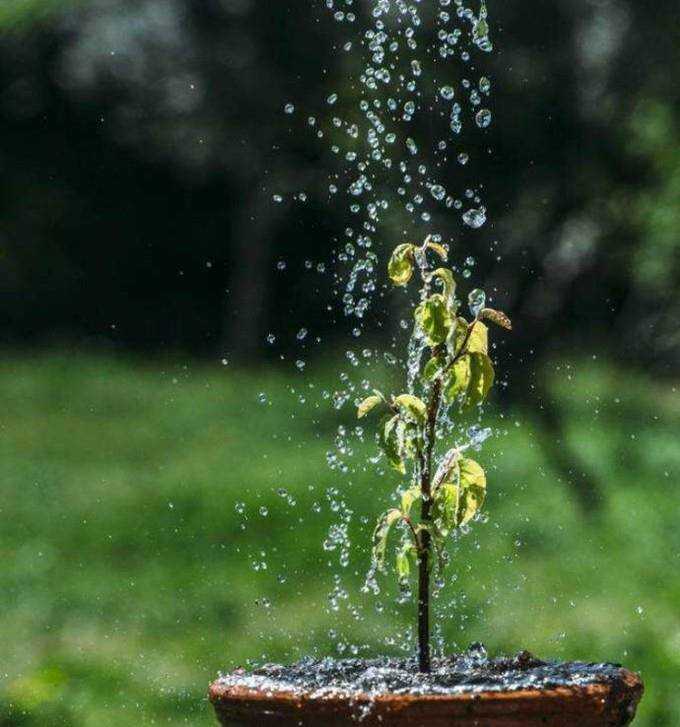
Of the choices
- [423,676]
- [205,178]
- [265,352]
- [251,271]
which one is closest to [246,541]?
[251,271]

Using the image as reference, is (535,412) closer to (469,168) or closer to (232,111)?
(469,168)

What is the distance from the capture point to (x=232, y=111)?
11039 millimetres

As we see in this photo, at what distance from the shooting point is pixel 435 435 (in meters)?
2.30

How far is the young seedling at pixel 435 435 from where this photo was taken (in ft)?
7.38

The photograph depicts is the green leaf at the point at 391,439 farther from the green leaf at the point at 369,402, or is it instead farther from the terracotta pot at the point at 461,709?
the terracotta pot at the point at 461,709

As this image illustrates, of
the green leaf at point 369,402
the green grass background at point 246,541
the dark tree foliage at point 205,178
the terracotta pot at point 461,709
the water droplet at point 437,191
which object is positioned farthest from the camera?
the dark tree foliage at point 205,178

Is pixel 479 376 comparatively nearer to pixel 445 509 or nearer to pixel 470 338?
pixel 470 338

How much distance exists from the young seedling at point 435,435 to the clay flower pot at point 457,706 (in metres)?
0.27

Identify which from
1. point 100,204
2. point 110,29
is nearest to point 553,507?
point 100,204

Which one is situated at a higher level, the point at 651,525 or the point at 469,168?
the point at 469,168

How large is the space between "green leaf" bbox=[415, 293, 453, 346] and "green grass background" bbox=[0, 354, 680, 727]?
1884 mm

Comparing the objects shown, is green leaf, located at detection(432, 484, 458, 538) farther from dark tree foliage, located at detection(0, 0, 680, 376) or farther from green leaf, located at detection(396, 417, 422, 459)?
dark tree foliage, located at detection(0, 0, 680, 376)

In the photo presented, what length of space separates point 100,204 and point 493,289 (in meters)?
5.34

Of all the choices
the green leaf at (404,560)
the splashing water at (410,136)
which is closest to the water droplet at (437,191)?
the splashing water at (410,136)
